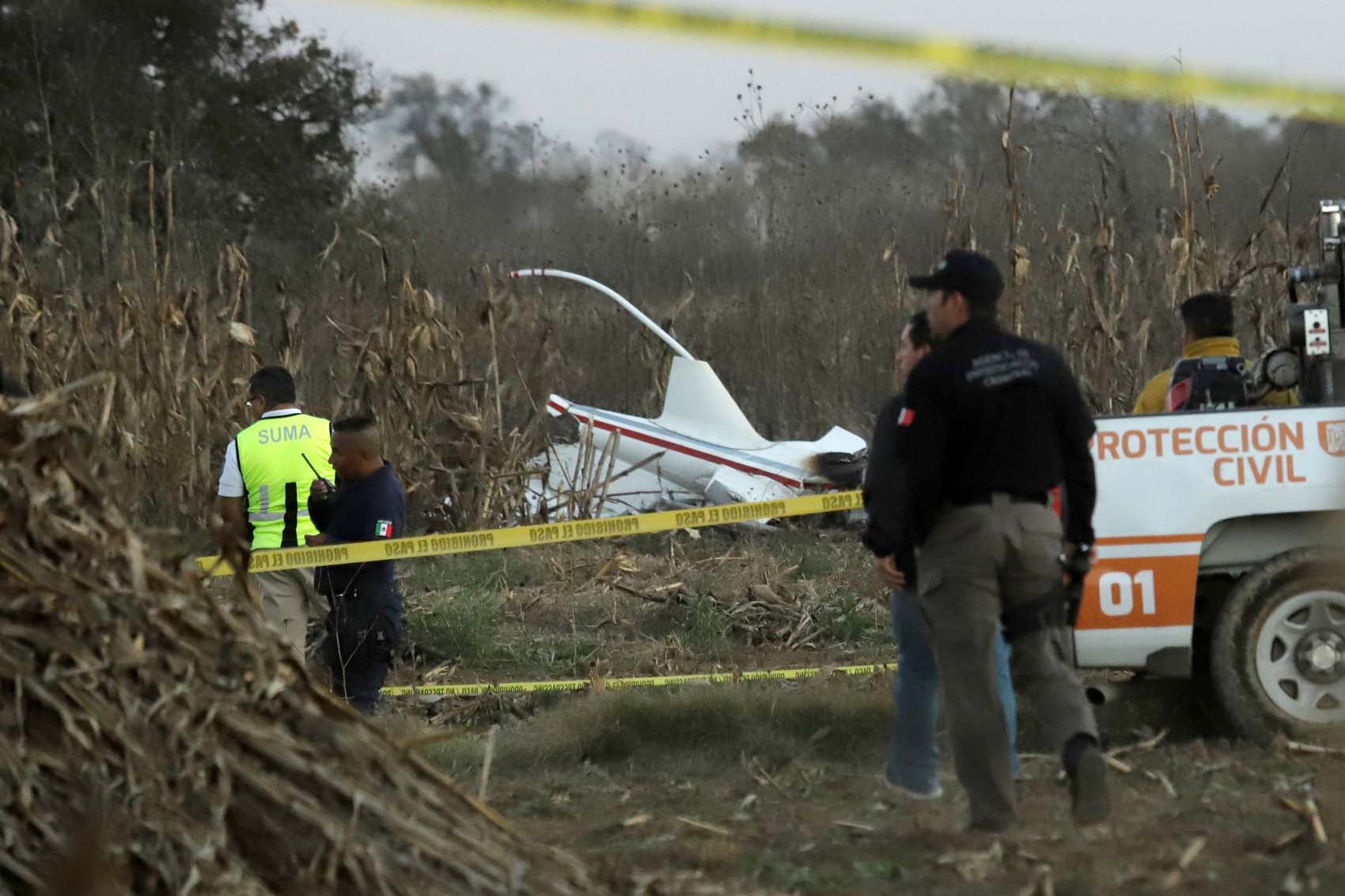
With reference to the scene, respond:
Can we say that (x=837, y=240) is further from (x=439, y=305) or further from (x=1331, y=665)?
(x=1331, y=665)

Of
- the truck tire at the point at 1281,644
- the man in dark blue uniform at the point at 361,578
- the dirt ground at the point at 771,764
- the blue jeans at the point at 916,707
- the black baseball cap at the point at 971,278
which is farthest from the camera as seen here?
the man in dark blue uniform at the point at 361,578

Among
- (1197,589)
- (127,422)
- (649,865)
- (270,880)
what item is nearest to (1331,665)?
(1197,589)

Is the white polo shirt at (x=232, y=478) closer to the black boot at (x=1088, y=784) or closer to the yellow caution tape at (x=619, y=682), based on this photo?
the yellow caution tape at (x=619, y=682)

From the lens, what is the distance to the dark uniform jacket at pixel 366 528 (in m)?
8.66

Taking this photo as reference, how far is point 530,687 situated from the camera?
29.7 ft

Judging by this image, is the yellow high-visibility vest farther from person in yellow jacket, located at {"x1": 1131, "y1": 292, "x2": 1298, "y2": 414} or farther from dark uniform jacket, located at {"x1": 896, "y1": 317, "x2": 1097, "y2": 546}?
dark uniform jacket, located at {"x1": 896, "y1": 317, "x2": 1097, "y2": 546}

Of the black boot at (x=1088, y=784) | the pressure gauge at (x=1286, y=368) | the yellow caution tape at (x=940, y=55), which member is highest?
the yellow caution tape at (x=940, y=55)

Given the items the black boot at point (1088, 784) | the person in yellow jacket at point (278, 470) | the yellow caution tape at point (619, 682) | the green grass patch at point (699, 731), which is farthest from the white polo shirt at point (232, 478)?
the black boot at point (1088, 784)

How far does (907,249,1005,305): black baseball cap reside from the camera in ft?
18.5

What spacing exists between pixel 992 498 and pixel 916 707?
111 cm

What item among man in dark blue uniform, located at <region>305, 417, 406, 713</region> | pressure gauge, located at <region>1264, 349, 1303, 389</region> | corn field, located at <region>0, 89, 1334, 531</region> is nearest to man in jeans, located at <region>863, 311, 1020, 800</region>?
pressure gauge, located at <region>1264, 349, 1303, 389</region>

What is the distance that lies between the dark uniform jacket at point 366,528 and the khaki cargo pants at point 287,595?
189mm

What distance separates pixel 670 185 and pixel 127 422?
924 centimetres

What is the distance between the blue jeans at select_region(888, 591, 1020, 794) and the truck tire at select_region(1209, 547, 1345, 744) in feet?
3.62
